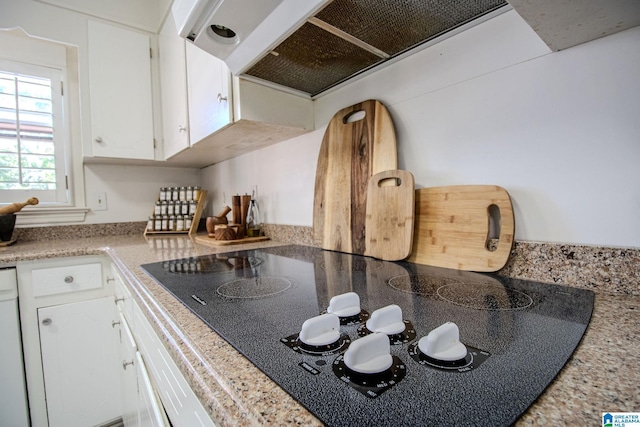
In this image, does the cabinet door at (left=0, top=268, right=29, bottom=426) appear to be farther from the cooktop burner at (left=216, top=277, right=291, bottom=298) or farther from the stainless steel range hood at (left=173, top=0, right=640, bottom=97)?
the stainless steel range hood at (left=173, top=0, right=640, bottom=97)

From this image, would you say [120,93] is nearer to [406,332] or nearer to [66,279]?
[66,279]

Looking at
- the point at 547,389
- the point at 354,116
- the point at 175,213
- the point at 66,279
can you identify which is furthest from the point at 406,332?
the point at 175,213

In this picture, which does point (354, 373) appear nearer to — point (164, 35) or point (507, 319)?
point (507, 319)

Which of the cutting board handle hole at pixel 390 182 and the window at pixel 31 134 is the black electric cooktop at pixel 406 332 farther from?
the window at pixel 31 134

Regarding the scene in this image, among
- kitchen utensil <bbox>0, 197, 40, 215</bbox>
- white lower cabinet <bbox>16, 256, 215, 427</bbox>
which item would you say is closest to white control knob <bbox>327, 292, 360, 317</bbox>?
white lower cabinet <bbox>16, 256, 215, 427</bbox>

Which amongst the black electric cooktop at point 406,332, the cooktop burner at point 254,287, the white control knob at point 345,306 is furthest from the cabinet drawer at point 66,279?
the white control knob at point 345,306

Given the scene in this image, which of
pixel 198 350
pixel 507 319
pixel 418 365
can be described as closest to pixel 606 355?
pixel 507 319

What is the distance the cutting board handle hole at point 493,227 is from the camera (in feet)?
2.37

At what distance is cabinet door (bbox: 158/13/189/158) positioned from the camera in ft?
4.84

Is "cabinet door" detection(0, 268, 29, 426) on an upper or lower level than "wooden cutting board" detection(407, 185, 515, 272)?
lower

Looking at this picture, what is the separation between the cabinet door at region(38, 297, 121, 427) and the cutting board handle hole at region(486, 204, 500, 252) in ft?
5.28

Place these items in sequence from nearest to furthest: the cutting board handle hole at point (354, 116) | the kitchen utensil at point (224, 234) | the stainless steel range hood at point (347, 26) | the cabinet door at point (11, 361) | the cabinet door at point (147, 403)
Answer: the stainless steel range hood at point (347, 26) < the cabinet door at point (147, 403) < the cutting board handle hole at point (354, 116) < the cabinet door at point (11, 361) < the kitchen utensil at point (224, 234)

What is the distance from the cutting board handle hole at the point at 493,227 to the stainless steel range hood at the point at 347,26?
1.19ft

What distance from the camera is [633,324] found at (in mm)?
432
